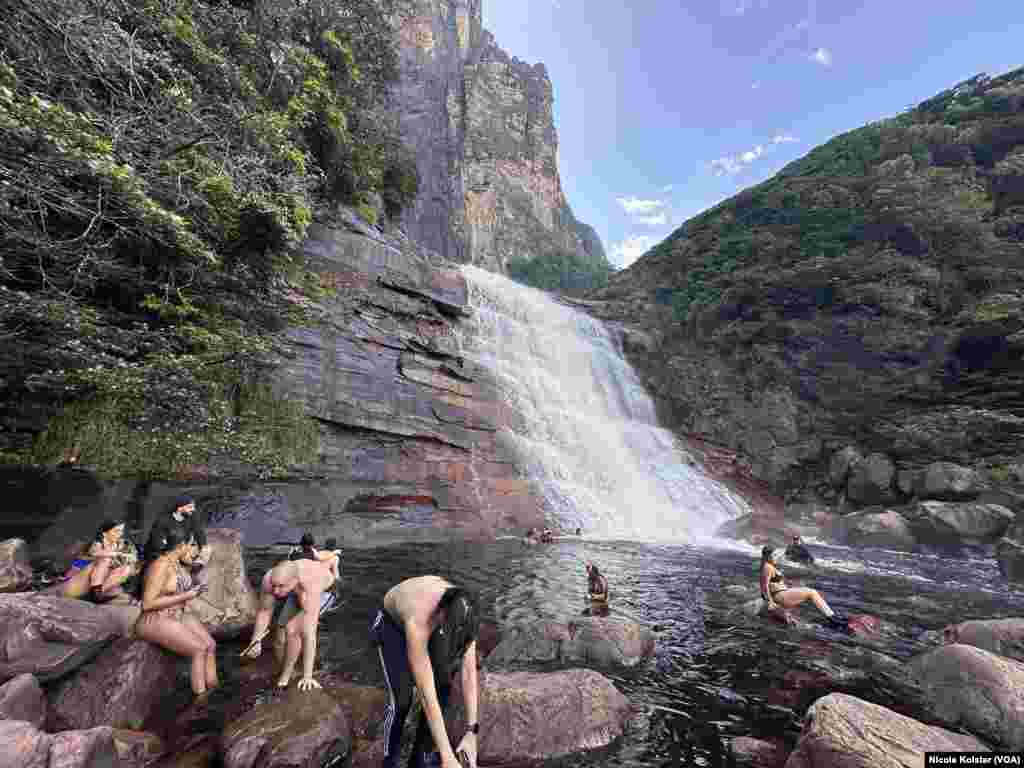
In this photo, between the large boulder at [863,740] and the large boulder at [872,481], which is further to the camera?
the large boulder at [872,481]

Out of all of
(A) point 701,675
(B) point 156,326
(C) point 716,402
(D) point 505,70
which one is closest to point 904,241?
(C) point 716,402

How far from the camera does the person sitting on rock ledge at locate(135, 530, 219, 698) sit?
406 centimetres

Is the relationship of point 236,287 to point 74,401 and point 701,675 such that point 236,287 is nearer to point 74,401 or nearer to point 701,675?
point 74,401

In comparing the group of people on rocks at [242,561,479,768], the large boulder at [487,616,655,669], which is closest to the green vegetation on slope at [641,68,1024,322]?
the large boulder at [487,616,655,669]

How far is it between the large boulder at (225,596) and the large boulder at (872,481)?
82.0 feet

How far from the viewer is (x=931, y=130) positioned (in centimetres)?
2806

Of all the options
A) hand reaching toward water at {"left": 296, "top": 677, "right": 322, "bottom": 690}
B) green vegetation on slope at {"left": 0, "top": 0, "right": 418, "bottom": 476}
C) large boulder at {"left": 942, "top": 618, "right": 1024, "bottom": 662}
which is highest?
green vegetation on slope at {"left": 0, "top": 0, "right": 418, "bottom": 476}

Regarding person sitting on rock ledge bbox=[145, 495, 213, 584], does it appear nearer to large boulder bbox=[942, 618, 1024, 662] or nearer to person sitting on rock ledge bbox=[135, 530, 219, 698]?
person sitting on rock ledge bbox=[135, 530, 219, 698]

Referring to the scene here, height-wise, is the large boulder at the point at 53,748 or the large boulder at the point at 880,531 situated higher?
the large boulder at the point at 53,748

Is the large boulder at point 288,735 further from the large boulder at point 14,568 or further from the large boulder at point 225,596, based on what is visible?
the large boulder at point 14,568

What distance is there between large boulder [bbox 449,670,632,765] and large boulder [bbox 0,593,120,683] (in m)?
3.65

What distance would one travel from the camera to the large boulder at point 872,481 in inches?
805

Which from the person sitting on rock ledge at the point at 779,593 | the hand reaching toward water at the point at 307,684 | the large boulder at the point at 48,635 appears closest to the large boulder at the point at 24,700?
the large boulder at the point at 48,635

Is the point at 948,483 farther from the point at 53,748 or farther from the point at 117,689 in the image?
the point at 53,748
